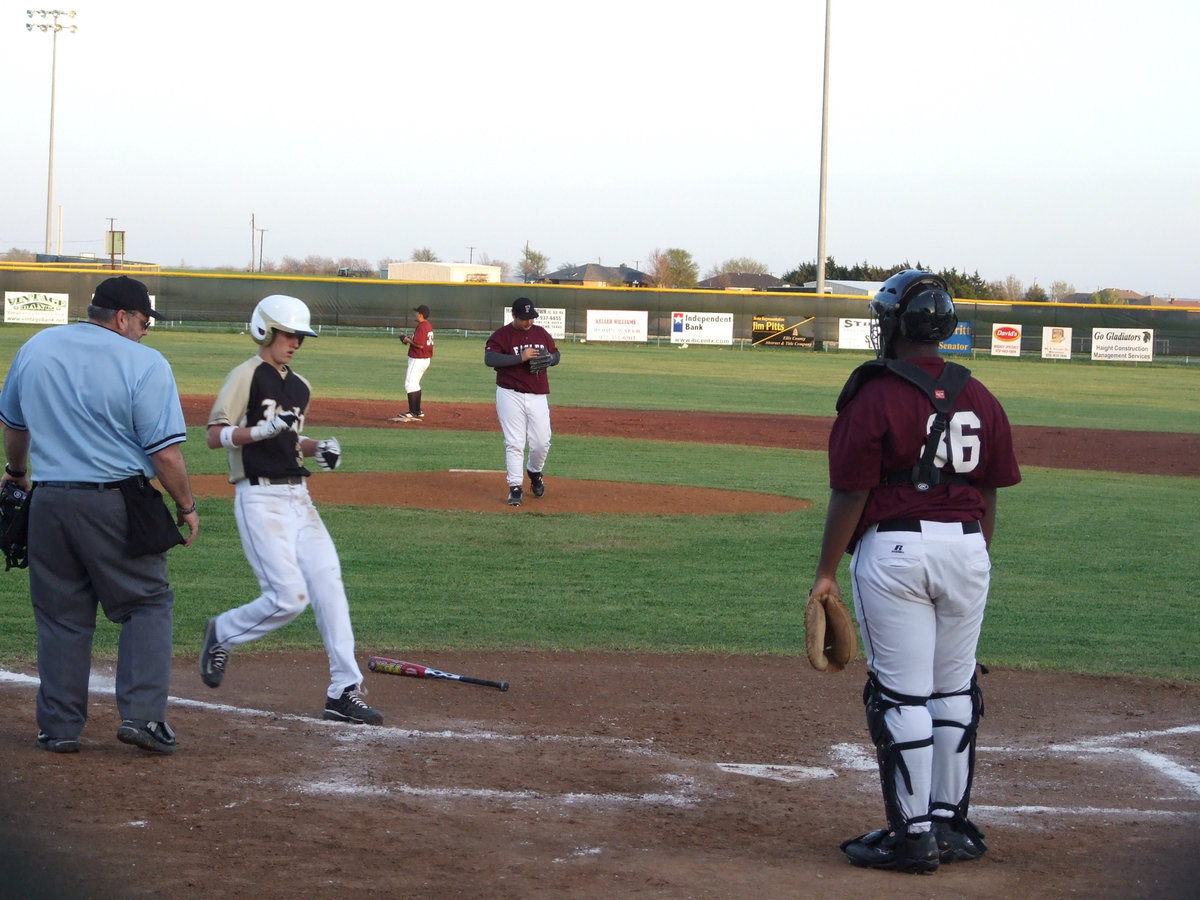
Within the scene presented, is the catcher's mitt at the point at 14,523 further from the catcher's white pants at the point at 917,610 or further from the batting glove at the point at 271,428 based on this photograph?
the catcher's white pants at the point at 917,610

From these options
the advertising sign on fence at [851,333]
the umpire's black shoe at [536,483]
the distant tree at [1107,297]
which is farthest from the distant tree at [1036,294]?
the umpire's black shoe at [536,483]

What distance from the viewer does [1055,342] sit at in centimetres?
4725

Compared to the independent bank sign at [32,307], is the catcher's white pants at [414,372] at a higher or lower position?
lower

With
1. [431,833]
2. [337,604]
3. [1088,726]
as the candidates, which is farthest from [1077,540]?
[431,833]

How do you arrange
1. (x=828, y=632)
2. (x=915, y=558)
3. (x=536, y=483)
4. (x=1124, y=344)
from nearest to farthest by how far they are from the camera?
(x=915, y=558)
(x=828, y=632)
(x=536, y=483)
(x=1124, y=344)

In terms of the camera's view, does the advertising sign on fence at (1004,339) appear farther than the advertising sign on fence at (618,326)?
No

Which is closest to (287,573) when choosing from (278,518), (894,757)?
(278,518)

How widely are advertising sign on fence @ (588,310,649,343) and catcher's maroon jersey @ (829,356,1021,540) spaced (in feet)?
144

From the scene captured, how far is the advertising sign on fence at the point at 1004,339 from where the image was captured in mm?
47125

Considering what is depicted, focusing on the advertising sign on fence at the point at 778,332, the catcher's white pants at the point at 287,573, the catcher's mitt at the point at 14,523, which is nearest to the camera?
the catcher's mitt at the point at 14,523

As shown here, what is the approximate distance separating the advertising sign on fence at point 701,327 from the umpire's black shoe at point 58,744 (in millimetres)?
43527

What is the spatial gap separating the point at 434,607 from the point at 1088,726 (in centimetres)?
417

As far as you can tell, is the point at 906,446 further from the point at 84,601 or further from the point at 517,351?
the point at 517,351

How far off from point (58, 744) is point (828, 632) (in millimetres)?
3033
